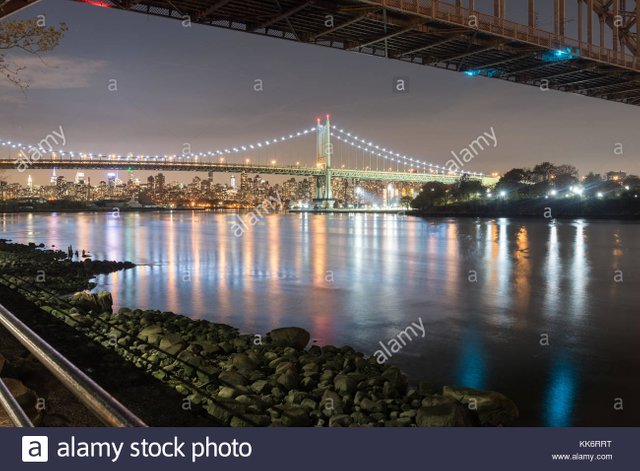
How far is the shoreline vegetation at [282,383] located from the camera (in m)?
6.09

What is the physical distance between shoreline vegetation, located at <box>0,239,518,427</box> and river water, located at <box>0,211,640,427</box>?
3.43ft

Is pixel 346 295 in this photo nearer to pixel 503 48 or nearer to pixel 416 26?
pixel 416 26

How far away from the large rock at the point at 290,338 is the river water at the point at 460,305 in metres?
1.07

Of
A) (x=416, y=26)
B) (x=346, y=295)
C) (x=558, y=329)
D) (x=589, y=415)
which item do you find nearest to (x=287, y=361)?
(x=589, y=415)

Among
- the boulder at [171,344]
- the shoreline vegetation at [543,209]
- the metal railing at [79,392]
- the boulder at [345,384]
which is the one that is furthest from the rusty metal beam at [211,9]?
the shoreline vegetation at [543,209]

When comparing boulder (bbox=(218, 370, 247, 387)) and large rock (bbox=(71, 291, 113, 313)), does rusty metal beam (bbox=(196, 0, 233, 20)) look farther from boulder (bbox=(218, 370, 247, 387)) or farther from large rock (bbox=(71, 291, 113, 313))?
boulder (bbox=(218, 370, 247, 387))

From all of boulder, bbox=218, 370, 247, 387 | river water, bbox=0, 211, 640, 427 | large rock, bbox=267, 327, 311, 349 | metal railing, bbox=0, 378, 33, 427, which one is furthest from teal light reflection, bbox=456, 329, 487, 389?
metal railing, bbox=0, 378, 33, 427

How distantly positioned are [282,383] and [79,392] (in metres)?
4.76

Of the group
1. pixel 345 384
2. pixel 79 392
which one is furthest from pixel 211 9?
pixel 79 392

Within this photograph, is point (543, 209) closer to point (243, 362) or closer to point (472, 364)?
point (472, 364)

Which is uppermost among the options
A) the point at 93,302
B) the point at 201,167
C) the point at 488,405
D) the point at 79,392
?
the point at 201,167

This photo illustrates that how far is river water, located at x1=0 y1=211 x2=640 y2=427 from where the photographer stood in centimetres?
830

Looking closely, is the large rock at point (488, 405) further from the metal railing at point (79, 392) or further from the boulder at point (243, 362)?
the metal railing at point (79, 392)

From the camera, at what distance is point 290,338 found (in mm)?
9625
